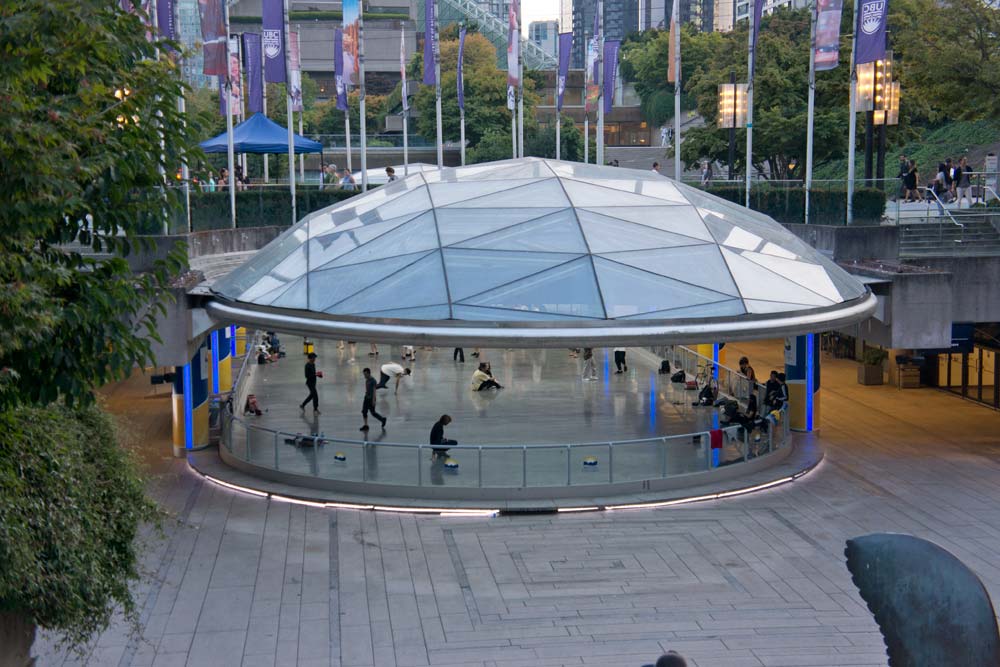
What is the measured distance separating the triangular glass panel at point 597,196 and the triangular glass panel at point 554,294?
2.85 meters

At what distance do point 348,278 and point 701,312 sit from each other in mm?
6522

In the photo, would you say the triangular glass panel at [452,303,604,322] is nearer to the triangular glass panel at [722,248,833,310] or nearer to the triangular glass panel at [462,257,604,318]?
the triangular glass panel at [462,257,604,318]

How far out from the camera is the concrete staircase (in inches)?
1080

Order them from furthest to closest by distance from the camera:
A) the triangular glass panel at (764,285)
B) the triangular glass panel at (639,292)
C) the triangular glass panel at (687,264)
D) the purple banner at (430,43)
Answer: the purple banner at (430,43) → the triangular glass panel at (764,285) → the triangular glass panel at (687,264) → the triangular glass panel at (639,292)

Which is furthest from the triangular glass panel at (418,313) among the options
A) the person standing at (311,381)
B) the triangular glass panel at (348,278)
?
the person standing at (311,381)

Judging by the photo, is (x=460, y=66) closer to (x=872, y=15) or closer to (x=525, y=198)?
(x=872, y=15)

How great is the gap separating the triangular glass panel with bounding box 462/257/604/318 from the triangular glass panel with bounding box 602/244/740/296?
39.5 inches

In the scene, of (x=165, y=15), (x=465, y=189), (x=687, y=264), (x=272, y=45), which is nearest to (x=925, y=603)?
(x=687, y=264)

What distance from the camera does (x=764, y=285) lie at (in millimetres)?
22562

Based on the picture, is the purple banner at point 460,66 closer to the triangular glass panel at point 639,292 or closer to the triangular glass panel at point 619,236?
the triangular glass panel at point 619,236

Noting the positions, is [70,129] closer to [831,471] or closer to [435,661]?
[435,661]

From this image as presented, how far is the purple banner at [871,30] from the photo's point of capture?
1155 inches

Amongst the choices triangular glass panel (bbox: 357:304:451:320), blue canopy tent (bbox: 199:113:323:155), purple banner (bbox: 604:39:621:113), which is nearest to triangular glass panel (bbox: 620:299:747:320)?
triangular glass panel (bbox: 357:304:451:320)

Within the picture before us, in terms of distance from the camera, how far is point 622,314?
20734mm
